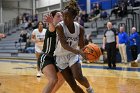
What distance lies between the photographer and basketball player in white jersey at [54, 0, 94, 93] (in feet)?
14.0

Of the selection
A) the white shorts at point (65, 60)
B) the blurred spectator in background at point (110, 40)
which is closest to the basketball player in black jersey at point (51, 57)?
the white shorts at point (65, 60)

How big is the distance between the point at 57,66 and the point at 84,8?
21.6 m

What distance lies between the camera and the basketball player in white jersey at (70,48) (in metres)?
4.28

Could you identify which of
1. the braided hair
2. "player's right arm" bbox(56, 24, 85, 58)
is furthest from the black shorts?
the braided hair

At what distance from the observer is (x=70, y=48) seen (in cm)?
429

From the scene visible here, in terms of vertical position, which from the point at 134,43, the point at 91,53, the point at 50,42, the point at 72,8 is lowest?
the point at 134,43

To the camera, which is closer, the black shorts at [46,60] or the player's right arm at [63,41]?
the player's right arm at [63,41]

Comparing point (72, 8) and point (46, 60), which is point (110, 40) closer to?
point (46, 60)

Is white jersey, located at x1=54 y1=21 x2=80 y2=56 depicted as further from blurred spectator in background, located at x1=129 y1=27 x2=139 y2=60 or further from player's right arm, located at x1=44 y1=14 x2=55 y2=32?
blurred spectator in background, located at x1=129 y1=27 x2=139 y2=60

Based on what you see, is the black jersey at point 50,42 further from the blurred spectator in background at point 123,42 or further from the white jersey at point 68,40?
→ the blurred spectator in background at point 123,42

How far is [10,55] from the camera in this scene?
2566 cm

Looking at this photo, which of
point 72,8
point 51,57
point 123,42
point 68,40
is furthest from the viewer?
point 123,42

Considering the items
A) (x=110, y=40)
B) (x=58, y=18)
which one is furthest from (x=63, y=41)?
(x=110, y=40)

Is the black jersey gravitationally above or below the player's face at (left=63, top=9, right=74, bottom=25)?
below
